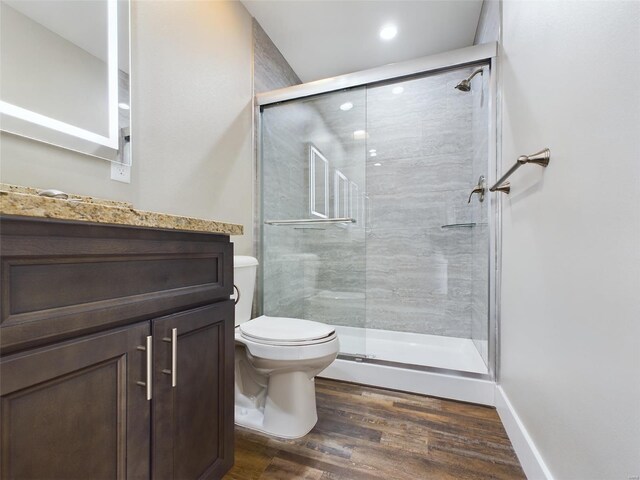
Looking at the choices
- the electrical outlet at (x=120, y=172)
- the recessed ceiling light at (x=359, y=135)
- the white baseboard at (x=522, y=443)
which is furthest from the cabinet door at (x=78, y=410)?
the recessed ceiling light at (x=359, y=135)

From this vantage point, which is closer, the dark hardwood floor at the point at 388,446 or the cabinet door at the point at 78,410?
the cabinet door at the point at 78,410

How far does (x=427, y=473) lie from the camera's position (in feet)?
3.53

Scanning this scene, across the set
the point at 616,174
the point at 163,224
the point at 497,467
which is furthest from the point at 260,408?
the point at 616,174

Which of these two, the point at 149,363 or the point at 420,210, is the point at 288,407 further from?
the point at 420,210

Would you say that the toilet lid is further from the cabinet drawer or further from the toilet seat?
the cabinet drawer

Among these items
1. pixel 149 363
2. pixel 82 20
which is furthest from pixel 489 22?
pixel 149 363

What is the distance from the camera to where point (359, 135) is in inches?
93.8

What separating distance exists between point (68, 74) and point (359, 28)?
187 cm

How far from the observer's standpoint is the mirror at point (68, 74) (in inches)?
34.7

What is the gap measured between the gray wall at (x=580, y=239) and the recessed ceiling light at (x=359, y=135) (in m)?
1.25

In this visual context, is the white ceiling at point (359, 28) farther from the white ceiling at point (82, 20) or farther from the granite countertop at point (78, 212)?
the granite countertop at point (78, 212)

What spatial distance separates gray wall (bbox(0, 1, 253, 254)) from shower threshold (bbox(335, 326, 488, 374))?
101 centimetres

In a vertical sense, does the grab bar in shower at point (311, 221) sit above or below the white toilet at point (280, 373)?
above

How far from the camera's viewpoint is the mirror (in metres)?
0.88
